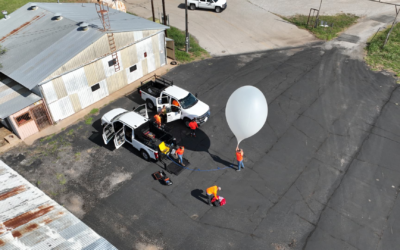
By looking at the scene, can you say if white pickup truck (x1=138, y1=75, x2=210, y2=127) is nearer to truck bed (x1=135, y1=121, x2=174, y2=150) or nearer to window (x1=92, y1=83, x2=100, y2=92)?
truck bed (x1=135, y1=121, x2=174, y2=150)

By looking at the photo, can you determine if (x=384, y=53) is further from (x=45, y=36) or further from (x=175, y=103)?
(x=45, y=36)

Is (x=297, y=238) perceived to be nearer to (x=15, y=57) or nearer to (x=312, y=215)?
(x=312, y=215)

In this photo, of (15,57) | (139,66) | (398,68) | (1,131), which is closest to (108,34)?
(139,66)

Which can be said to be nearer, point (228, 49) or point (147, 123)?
point (147, 123)

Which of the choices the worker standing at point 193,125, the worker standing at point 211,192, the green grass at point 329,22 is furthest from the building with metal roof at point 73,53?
the green grass at point 329,22

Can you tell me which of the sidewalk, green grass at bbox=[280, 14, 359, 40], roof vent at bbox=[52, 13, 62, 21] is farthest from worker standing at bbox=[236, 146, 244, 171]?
green grass at bbox=[280, 14, 359, 40]

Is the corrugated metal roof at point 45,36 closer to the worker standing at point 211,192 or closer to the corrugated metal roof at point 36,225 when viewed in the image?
the corrugated metal roof at point 36,225

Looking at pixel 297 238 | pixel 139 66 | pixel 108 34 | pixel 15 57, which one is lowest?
pixel 297 238

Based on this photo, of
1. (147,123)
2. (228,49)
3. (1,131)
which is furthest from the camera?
(228,49)
